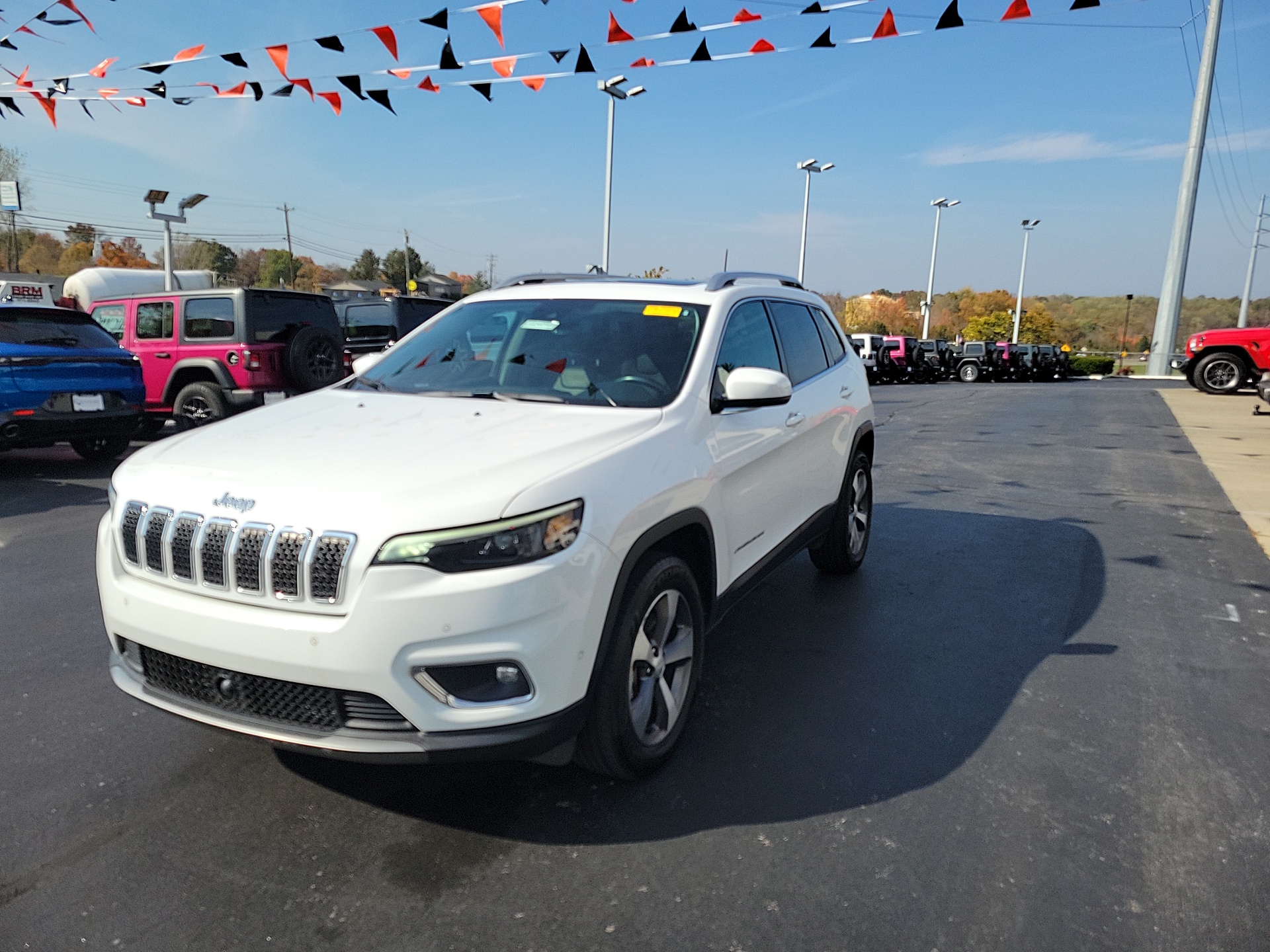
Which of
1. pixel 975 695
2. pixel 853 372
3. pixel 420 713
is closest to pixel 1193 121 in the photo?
pixel 853 372

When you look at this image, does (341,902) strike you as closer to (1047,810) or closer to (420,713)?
(420,713)

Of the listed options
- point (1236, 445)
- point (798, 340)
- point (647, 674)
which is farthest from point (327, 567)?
point (1236, 445)

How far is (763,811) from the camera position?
2.88m

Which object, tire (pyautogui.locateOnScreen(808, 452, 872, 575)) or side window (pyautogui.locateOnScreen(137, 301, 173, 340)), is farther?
side window (pyautogui.locateOnScreen(137, 301, 173, 340))

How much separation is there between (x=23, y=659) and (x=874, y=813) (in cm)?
375

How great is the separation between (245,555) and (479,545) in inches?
26.3

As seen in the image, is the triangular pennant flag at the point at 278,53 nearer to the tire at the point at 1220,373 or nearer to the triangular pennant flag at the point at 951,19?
the triangular pennant flag at the point at 951,19

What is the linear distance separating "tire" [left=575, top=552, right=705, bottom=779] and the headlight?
0.44 m

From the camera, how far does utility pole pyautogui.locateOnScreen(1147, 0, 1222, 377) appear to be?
3138 cm

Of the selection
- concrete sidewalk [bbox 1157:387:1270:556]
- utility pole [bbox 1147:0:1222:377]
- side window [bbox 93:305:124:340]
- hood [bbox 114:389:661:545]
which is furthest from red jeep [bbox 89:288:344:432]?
utility pole [bbox 1147:0:1222:377]

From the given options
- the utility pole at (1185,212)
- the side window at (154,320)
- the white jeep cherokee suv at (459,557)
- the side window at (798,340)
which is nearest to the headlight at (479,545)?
the white jeep cherokee suv at (459,557)

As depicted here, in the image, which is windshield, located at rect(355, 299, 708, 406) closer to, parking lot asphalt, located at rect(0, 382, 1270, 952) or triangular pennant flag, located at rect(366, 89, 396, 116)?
parking lot asphalt, located at rect(0, 382, 1270, 952)

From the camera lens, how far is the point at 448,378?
151 inches

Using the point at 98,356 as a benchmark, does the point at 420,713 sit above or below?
below
